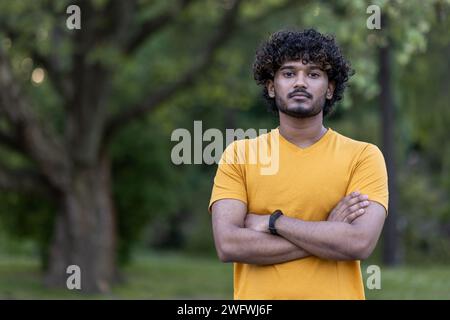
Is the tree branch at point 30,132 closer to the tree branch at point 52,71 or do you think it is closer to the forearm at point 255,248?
the tree branch at point 52,71

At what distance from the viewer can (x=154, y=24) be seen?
1695cm

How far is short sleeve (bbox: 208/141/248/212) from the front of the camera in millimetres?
4012

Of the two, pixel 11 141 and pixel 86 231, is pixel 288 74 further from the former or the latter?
pixel 86 231

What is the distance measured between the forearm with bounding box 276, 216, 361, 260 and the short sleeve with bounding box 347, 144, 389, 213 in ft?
0.63

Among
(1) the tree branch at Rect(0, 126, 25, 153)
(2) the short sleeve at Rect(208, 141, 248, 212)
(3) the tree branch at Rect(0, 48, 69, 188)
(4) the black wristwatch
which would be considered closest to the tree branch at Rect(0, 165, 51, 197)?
(3) the tree branch at Rect(0, 48, 69, 188)

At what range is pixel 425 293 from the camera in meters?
12.6

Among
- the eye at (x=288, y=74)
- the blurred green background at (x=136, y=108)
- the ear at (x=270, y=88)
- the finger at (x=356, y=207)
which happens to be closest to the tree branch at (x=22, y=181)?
the blurred green background at (x=136, y=108)

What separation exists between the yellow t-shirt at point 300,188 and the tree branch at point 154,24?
12.9 meters

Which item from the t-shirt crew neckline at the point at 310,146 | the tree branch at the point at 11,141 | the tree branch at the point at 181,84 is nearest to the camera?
the t-shirt crew neckline at the point at 310,146

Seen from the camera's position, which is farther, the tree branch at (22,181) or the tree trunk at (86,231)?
the tree trunk at (86,231)

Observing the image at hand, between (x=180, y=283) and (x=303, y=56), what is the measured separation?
16922 mm

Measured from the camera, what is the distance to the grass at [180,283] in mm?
13523

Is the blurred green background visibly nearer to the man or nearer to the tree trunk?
the tree trunk

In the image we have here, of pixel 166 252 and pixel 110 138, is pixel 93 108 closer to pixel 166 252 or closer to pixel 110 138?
pixel 110 138
